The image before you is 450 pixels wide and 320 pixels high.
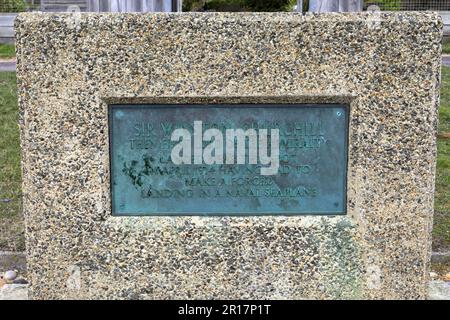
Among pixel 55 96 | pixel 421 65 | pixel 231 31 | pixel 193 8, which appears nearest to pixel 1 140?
pixel 55 96

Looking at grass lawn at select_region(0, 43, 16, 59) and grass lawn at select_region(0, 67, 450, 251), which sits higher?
grass lawn at select_region(0, 43, 16, 59)

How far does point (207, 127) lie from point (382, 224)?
876 millimetres

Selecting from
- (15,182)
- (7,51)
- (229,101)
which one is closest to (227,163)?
(229,101)

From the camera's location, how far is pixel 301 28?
2734mm

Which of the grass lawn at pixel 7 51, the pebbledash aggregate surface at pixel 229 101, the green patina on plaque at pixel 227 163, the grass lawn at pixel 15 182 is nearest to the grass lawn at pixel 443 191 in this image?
the grass lawn at pixel 15 182

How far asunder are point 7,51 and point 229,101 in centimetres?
1202

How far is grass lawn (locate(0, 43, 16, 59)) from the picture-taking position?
13000mm

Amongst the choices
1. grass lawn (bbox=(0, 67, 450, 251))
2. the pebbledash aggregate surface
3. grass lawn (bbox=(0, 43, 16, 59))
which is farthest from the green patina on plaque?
grass lawn (bbox=(0, 43, 16, 59))

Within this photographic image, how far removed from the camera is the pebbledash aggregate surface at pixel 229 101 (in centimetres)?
275

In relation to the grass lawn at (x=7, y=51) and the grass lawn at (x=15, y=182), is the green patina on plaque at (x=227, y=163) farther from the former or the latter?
the grass lawn at (x=7, y=51)

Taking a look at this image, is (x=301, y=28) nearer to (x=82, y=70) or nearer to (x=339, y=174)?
(x=339, y=174)

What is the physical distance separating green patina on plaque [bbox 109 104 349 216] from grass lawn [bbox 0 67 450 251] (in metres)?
1.47

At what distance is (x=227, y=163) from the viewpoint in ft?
9.50

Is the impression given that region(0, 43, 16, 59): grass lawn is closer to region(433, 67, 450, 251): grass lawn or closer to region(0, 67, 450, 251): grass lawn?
region(0, 67, 450, 251): grass lawn
